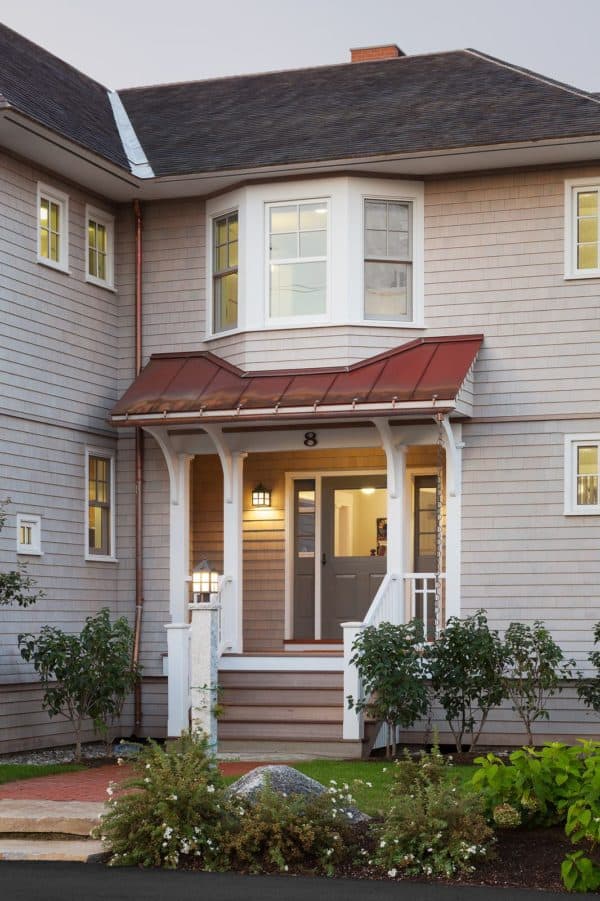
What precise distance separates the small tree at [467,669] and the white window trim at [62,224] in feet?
18.0

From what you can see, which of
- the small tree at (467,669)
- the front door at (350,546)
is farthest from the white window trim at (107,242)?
the small tree at (467,669)

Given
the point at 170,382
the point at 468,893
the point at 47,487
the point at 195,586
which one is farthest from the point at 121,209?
the point at 468,893

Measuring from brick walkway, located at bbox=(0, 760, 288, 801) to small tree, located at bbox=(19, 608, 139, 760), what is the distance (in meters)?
0.64

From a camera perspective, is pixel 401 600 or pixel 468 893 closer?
pixel 468 893

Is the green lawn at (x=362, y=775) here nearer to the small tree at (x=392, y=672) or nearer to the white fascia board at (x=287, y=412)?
the small tree at (x=392, y=672)

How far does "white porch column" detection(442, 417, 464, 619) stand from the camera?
14.6 metres

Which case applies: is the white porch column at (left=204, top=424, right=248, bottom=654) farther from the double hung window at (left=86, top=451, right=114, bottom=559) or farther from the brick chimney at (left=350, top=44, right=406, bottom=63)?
the brick chimney at (left=350, top=44, right=406, bottom=63)

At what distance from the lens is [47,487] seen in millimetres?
14461

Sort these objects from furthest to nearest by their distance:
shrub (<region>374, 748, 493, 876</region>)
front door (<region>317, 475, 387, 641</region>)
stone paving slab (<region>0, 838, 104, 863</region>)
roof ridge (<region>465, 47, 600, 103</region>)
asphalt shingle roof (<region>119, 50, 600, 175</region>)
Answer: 1. front door (<region>317, 475, 387, 641</region>)
2. roof ridge (<region>465, 47, 600, 103</region>)
3. asphalt shingle roof (<region>119, 50, 600, 175</region>)
4. stone paving slab (<region>0, 838, 104, 863</region>)
5. shrub (<region>374, 748, 493, 876</region>)

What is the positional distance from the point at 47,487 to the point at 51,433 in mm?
562

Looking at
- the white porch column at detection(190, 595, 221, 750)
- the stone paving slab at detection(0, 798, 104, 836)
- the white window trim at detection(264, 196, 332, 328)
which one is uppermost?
the white window trim at detection(264, 196, 332, 328)

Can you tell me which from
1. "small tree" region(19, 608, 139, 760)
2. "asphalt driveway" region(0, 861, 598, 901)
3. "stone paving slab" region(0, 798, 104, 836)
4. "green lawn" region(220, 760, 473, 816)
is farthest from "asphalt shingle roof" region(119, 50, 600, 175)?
"asphalt driveway" region(0, 861, 598, 901)

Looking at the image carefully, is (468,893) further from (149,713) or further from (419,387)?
(149,713)

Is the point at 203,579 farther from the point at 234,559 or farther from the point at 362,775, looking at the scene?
the point at 362,775
